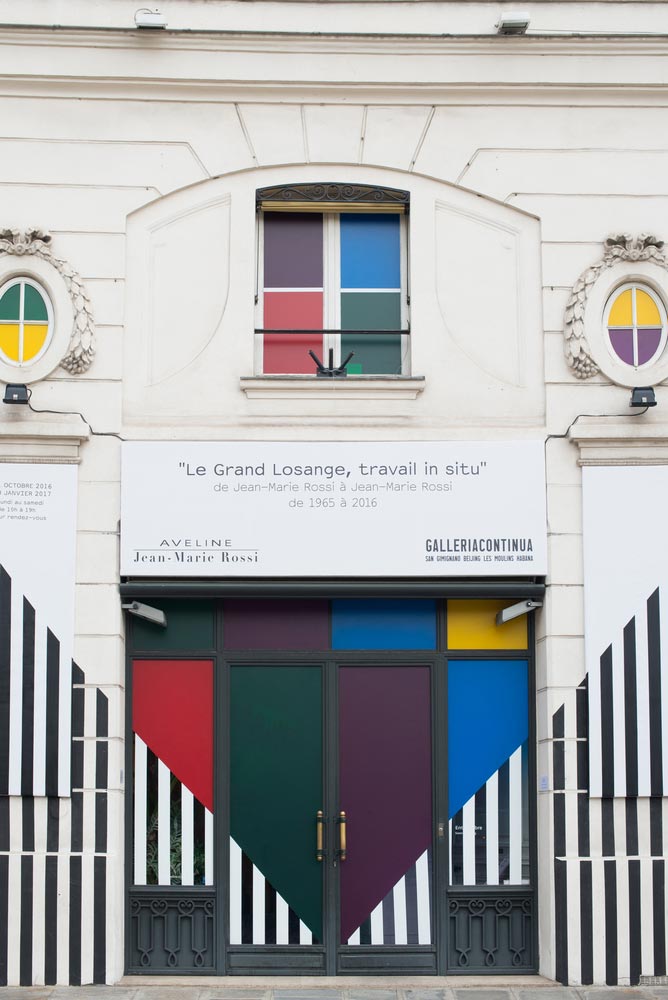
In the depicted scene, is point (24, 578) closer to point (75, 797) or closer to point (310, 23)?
point (75, 797)

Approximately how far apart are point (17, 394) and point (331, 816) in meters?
4.35

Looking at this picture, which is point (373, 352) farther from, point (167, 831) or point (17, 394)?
point (167, 831)

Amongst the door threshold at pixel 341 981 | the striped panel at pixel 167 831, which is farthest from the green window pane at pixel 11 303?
the door threshold at pixel 341 981

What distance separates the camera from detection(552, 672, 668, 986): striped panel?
9.66m

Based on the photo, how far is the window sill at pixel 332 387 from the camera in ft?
33.3

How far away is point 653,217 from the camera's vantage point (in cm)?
1037

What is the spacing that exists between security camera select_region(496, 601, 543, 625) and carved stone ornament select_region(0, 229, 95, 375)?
4115 millimetres

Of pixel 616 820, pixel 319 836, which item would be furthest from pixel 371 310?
pixel 616 820

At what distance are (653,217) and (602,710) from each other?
4.26m

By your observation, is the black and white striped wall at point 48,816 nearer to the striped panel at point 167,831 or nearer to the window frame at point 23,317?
the striped panel at point 167,831

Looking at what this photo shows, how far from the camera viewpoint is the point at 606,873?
9.72 meters

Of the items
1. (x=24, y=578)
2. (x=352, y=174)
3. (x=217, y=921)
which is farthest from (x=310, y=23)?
(x=217, y=921)

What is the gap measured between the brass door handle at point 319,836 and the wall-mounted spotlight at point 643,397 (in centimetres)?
430

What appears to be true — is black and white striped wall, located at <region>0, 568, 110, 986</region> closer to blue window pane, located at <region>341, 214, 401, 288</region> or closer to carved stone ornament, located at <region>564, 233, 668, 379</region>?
blue window pane, located at <region>341, 214, 401, 288</region>
